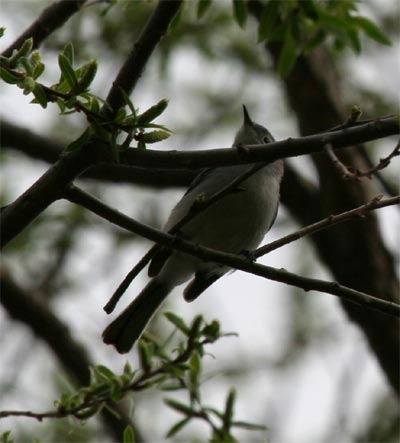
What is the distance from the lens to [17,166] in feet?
24.6

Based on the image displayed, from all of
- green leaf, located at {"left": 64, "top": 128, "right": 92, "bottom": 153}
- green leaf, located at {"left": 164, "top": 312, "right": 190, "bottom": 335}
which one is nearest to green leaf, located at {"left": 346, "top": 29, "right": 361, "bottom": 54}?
green leaf, located at {"left": 164, "top": 312, "right": 190, "bottom": 335}

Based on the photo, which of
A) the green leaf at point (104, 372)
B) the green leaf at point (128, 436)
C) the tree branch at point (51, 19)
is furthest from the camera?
the tree branch at point (51, 19)

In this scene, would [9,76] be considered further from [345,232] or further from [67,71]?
[345,232]

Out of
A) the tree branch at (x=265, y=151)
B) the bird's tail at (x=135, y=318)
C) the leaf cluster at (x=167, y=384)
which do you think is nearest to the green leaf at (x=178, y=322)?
the leaf cluster at (x=167, y=384)

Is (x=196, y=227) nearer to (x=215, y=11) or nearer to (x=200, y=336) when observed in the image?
(x=200, y=336)

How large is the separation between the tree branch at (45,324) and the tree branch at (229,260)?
9.08ft

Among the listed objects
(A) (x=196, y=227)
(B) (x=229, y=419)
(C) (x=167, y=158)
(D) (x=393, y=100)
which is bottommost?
(B) (x=229, y=419)

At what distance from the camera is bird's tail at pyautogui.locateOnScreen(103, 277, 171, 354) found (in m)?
4.12

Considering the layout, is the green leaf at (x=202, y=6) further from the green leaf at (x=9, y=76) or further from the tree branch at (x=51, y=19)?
the green leaf at (x=9, y=76)

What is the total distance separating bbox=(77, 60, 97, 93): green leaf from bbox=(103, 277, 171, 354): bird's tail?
199 centimetres

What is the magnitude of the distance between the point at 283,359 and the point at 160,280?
3.96 m

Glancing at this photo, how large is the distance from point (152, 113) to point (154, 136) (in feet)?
0.33

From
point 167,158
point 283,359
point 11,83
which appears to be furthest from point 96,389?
point 283,359

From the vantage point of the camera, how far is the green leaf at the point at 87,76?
7.50 feet
